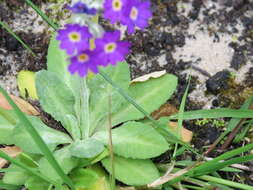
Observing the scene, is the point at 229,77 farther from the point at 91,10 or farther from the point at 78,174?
the point at 91,10

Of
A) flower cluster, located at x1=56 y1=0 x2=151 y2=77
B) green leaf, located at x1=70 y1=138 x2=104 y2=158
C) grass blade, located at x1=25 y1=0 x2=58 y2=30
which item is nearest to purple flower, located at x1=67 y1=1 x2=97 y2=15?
flower cluster, located at x1=56 y1=0 x2=151 y2=77

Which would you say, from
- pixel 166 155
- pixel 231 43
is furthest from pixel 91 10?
pixel 231 43

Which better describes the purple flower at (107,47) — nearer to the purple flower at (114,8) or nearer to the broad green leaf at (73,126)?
the purple flower at (114,8)

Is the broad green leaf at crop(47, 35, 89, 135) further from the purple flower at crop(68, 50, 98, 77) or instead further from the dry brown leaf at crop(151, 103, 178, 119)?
the purple flower at crop(68, 50, 98, 77)

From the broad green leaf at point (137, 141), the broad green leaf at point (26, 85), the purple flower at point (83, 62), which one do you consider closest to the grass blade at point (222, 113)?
the broad green leaf at point (137, 141)

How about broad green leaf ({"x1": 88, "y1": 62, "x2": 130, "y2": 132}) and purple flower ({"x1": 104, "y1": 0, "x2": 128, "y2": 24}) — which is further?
broad green leaf ({"x1": 88, "y1": 62, "x2": 130, "y2": 132})

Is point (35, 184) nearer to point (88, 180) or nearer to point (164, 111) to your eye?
point (88, 180)

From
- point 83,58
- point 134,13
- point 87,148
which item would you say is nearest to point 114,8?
point 134,13
